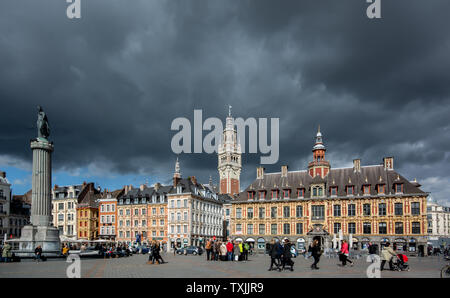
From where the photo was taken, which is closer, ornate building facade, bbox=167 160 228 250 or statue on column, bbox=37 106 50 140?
statue on column, bbox=37 106 50 140

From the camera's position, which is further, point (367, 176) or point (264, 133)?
point (367, 176)

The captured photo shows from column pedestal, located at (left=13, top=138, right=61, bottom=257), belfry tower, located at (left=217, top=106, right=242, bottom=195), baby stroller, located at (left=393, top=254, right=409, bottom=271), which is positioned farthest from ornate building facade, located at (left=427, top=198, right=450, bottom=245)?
column pedestal, located at (left=13, top=138, right=61, bottom=257)

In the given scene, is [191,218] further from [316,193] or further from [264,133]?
[264,133]

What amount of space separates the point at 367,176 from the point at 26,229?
149 feet

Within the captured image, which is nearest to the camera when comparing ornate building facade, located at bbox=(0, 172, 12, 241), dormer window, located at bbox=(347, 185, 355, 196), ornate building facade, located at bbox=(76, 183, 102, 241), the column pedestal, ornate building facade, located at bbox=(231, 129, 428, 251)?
the column pedestal

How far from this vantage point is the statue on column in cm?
3325

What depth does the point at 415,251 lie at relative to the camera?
53469mm

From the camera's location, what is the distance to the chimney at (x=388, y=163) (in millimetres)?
58569

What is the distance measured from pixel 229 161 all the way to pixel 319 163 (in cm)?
7512

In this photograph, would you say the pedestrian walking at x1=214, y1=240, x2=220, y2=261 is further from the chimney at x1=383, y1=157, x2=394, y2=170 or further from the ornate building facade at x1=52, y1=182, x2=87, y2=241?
the ornate building facade at x1=52, y1=182, x2=87, y2=241

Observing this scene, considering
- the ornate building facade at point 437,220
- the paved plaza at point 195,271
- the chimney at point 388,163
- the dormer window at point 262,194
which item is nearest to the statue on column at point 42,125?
the paved plaza at point 195,271

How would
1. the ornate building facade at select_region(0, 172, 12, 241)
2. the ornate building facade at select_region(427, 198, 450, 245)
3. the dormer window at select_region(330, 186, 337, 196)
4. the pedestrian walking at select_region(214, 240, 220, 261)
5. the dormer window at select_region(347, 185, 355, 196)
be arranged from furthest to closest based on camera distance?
the ornate building facade at select_region(427, 198, 450, 245), the ornate building facade at select_region(0, 172, 12, 241), the dormer window at select_region(330, 186, 337, 196), the dormer window at select_region(347, 185, 355, 196), the pedestrian walking at select_region(214, 240, 220, 261)
